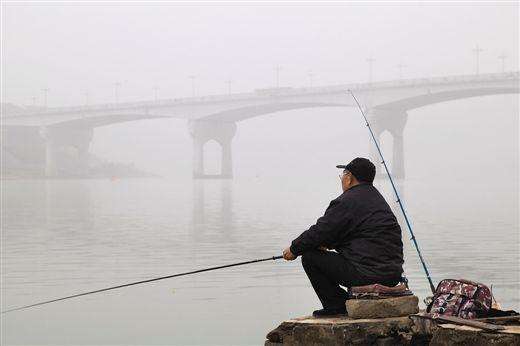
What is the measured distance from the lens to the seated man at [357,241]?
5.57 m

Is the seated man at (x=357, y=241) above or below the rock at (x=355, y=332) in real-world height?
above

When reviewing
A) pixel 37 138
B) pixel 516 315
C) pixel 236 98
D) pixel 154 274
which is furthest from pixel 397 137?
pixel 516 315

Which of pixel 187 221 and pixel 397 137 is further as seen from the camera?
pixel 397 137

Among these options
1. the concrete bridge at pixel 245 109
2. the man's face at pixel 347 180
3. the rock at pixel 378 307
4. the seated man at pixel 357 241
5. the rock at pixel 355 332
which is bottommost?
the rock at pixel 355 332

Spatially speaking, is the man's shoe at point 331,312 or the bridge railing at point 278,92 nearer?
the man's shoe at point 331,312

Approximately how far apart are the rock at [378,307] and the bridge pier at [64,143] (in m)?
106

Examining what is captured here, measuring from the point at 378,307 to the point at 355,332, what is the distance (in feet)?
0.78

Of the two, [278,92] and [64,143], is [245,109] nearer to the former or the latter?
[278,92]

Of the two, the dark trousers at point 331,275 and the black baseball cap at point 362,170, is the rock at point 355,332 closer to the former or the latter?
the dark trousers at point 331,275

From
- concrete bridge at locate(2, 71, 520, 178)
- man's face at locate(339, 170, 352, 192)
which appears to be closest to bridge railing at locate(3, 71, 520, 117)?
concrete bridge at locate(2, 71, 520, 178)

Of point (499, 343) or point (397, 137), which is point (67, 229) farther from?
point (397, 137)

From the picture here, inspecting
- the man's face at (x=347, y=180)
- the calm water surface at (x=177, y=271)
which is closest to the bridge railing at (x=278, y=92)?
the calm water surface at (x=177, y=271)

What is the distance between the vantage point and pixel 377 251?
18.3 feet

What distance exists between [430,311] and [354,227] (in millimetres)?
733
